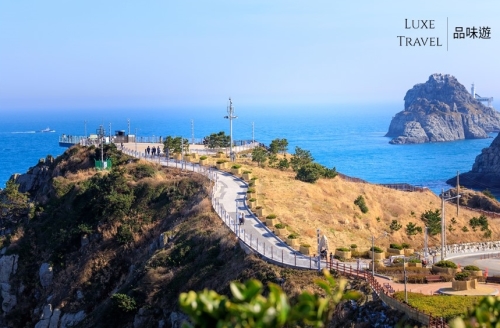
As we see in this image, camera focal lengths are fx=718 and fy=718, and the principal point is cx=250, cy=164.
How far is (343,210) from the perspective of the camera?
182 feet

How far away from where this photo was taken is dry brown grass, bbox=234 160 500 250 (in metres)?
47.0

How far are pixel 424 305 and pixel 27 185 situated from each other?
2299 inches

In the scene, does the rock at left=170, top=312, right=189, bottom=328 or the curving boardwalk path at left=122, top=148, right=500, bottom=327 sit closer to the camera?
the curving boardwalk path at left=122, top=148, right=500, bottom=327

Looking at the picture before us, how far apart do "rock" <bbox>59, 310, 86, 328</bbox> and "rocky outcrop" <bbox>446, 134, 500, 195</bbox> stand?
105688mm

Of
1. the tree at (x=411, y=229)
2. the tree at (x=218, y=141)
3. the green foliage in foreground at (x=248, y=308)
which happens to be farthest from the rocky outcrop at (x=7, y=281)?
the green foliage in foreground at (x=248, y=308)

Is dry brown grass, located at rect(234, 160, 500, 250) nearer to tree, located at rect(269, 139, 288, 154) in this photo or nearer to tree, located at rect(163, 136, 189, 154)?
tree, located at rect(163, 136, 189, 154)

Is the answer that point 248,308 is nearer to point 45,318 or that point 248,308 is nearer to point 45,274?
point 45,318

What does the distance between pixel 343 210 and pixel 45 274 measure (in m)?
22.5

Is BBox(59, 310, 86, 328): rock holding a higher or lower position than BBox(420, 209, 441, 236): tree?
lower

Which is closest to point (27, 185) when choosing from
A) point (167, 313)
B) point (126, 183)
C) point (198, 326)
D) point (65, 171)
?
point (65, 171)

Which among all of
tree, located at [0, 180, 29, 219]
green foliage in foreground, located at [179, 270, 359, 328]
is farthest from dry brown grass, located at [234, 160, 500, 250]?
green foliage in foreground, located at [179, 270, 359, 328]

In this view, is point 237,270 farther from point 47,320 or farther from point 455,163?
point 455,163

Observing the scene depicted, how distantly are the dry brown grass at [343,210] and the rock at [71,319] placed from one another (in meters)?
13.5

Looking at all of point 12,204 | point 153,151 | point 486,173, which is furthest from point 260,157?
point 486,173
